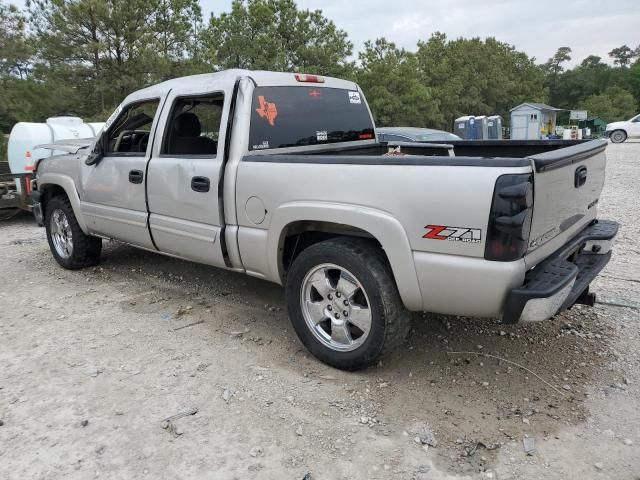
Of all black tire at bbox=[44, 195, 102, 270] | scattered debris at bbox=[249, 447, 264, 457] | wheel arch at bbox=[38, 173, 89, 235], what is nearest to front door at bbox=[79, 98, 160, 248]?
wheel arch at bbox=[38, 173, 89, 235]

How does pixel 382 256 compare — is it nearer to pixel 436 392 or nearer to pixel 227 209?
pixel 436 392

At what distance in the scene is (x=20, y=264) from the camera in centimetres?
622

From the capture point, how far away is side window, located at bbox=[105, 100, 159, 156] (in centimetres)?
479

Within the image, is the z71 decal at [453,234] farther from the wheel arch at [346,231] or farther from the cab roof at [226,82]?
the cab roof at [226,82]

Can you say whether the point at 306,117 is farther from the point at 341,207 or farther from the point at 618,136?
the point at 618,136

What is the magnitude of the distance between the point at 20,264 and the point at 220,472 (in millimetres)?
4870

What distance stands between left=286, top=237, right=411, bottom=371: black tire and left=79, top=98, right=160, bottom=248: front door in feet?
6.15

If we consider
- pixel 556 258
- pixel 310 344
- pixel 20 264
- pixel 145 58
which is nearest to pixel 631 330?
pixel 556 258

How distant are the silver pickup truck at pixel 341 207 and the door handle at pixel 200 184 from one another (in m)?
0.01

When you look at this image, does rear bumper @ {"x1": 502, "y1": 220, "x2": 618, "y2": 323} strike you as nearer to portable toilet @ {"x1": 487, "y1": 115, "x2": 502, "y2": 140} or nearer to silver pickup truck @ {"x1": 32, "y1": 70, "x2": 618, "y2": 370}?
silver pickup truck @ {"x1": 32, "y1": 70, "x2": 618, "y2": 370}

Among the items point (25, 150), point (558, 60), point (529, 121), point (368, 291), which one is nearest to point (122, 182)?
point (368, 291)

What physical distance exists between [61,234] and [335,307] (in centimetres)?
385

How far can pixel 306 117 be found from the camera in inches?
164

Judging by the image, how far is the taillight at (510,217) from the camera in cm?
255
